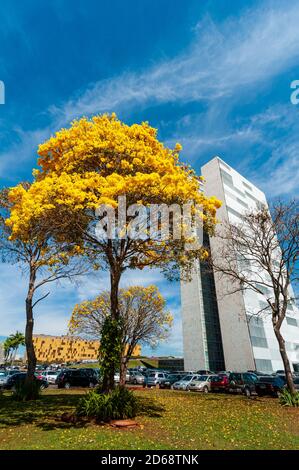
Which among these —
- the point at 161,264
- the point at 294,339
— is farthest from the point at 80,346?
the point at 161,264

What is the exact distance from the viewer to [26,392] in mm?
15641

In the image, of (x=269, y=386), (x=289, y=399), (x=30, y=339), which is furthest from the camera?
(x=269, y=386)

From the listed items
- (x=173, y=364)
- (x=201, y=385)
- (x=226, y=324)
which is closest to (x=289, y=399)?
(x=201, y=385)

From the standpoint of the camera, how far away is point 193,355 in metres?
56.4

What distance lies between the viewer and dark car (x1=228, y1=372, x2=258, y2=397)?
2264cm

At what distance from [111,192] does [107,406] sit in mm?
7194

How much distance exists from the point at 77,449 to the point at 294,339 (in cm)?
6431


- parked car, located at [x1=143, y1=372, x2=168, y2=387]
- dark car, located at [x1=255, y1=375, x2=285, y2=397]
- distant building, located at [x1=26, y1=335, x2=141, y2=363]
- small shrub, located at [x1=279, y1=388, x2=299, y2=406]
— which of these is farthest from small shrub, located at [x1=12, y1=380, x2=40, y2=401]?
distant building, located at [x1=26, y1=335, x2=141, y2=363]

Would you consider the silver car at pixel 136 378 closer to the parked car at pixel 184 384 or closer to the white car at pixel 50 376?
Answer: the parked car at pixel 184 384

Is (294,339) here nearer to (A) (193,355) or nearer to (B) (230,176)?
(A) (193,355)

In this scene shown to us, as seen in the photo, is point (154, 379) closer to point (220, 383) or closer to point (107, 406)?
point (220, 383)

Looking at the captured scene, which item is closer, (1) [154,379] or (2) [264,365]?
(1) [154,379]

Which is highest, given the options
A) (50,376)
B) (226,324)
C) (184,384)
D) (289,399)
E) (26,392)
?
(226,324)

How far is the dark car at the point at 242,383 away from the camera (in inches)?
891
